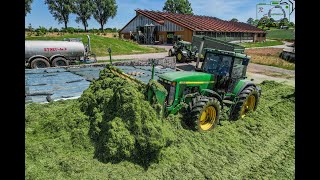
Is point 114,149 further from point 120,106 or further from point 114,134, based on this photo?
point 120,106

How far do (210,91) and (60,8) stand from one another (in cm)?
6833

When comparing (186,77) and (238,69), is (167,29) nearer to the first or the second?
(238,69)

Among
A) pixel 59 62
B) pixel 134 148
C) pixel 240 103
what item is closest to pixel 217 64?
pixel 240 103

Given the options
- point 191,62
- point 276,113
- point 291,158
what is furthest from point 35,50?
point 291,158


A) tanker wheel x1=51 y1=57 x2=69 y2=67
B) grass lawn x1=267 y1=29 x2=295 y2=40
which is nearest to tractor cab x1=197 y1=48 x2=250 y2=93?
tanker wheel x1=51 y1=57 x2=69 y2=67

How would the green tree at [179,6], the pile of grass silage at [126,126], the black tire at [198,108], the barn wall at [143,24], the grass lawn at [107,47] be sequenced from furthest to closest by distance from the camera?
1. the green tree at [179,6]
2. the barn wall at [143,24]
3. the grass lawn at [107,47]
4. the black tire at [198,108]
5. the pile of grass silage at [126,126]

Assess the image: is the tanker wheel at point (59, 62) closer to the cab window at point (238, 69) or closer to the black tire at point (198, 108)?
the cab window at point (238, 69)

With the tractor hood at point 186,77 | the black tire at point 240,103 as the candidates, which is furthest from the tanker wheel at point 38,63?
the black tire at point 240,103

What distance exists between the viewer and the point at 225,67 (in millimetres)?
7895

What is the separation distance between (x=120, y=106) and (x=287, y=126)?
543cm

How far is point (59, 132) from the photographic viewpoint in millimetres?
5902

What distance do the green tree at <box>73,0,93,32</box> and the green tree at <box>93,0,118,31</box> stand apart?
179 centimetres

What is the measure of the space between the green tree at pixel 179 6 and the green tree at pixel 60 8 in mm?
35414

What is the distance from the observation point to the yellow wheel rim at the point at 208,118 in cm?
707
